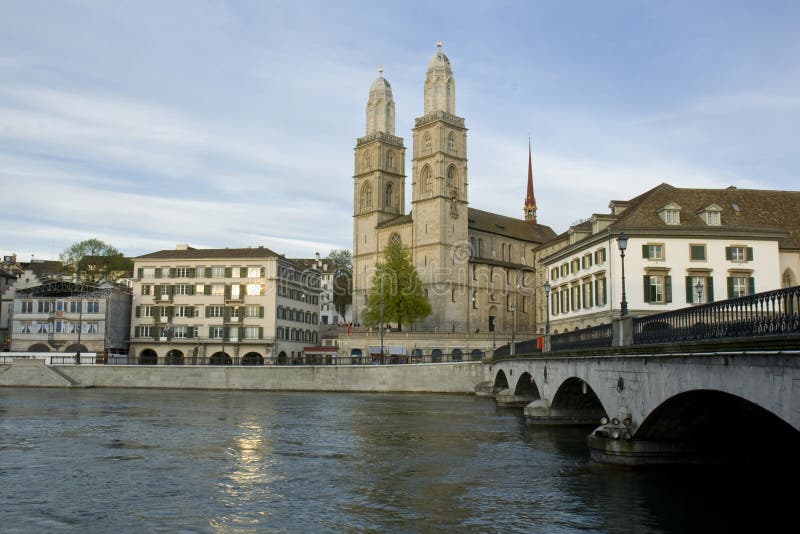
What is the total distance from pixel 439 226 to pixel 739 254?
52.8 metres

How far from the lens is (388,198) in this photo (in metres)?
118

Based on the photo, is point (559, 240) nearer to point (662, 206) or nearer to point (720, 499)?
point (662, 206)

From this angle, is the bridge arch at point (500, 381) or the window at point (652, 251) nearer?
the window at point (652, 251)

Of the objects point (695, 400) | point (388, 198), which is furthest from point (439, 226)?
point (695, 400)

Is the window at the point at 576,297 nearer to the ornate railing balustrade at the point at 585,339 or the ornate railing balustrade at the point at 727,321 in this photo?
the ornate railing balustrade at the point at 585,339

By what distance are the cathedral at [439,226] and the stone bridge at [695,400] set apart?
72695 mm

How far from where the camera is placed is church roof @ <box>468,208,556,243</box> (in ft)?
381

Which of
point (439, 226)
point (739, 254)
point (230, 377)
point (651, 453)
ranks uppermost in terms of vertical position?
point (439, 226)

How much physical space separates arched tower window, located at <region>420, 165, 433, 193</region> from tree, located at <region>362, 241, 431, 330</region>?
15268 mm

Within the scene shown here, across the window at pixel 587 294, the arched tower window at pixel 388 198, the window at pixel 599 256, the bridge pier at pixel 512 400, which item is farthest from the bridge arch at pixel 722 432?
the arched tower window at pixel 388 198

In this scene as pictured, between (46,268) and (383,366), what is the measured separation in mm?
88821

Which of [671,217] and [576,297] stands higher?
[671,217]

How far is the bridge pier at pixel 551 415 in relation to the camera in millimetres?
39000

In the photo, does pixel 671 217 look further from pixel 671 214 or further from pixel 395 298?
pixel 395 298
